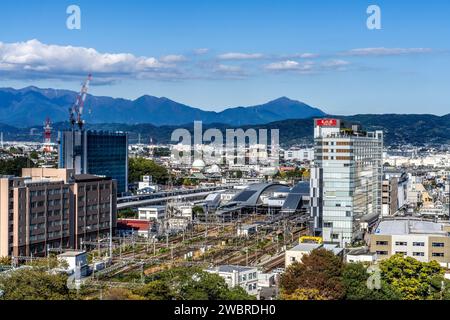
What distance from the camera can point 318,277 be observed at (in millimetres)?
8227

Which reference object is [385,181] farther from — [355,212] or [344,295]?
[344,295]

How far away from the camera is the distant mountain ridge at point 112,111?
409 feet

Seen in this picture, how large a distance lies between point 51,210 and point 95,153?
10.9 metres

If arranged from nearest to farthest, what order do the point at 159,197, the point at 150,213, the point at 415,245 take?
the point at 415,245 → the point at 150,213 → the point at 159,197

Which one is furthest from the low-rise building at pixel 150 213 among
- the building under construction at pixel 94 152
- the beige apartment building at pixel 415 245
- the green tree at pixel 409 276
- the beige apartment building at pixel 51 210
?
the green tree at pixel 409 276

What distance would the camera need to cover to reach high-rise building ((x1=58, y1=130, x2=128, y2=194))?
77.3ft

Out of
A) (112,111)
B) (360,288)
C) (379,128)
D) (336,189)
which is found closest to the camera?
(360,288)

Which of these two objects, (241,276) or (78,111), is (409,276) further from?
(78,111)

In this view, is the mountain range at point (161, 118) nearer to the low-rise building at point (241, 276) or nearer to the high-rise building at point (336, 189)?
the high-rise building at point (336, 189)

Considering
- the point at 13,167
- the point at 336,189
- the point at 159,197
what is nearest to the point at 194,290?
the point at 336,189

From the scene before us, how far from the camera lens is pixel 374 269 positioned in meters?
9.07

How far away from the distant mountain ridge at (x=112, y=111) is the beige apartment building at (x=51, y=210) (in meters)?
106

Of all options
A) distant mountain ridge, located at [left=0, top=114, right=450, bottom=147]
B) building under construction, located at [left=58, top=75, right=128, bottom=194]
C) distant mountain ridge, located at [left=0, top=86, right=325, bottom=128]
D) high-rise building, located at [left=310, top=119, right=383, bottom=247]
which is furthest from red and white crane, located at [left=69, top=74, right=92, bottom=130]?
distant mountain ridge, located at [left=0, top=86, right=325, bottom=128]
